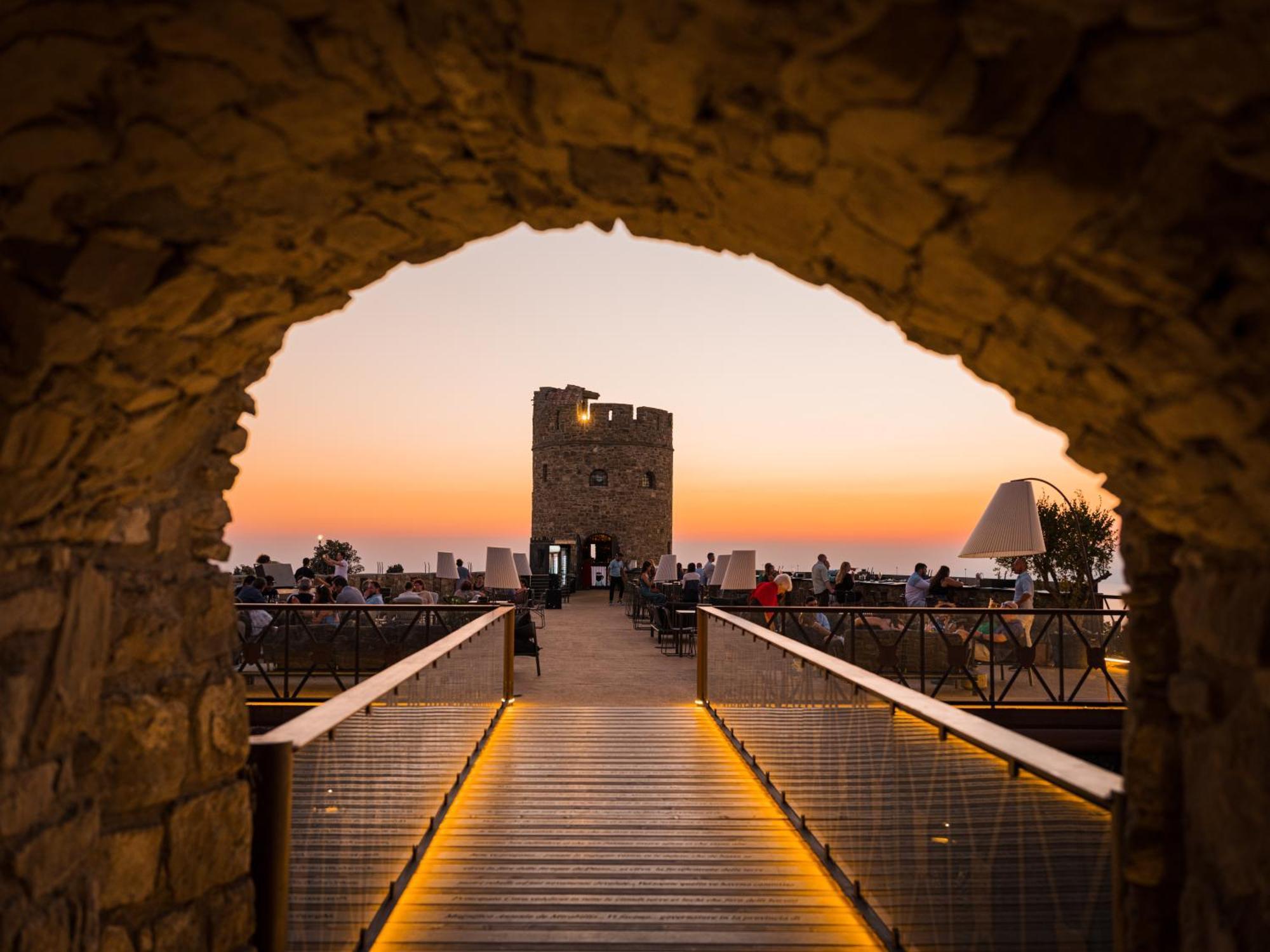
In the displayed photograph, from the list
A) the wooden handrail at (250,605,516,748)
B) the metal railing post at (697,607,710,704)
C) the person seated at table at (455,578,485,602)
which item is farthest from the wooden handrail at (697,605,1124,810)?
the person seated at table at (455,578,485,602)

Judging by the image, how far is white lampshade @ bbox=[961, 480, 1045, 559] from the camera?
690 cm

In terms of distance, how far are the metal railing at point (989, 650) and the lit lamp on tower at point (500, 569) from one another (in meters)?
3.01

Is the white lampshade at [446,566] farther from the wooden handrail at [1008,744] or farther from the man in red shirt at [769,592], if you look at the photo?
the wooden handrail at [1008,744]

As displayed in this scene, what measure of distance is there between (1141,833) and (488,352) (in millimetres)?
40119

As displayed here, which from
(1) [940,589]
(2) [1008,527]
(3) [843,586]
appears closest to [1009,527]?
(2) [1008,527]

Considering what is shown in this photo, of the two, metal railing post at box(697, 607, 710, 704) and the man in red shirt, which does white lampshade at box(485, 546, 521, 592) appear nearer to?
the man in red shirt

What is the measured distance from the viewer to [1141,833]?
1985 millimetres

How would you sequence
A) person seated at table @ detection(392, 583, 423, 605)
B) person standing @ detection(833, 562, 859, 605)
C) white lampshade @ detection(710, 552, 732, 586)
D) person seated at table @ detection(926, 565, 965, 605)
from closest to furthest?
1. person seated at table @ detection(392, 583, 423, 605)
2. person seated at table @ detection(926, 565, 965, 605)
3. person standing @ detection(833, 562, 859, 605)
4. white lampshade @ detection(710, 552, 732, 586)

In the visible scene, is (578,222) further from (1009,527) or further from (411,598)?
(411,598)

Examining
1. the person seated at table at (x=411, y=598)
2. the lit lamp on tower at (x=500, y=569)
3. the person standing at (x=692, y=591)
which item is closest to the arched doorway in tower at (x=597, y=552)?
the person standing at (x=692, y=591)

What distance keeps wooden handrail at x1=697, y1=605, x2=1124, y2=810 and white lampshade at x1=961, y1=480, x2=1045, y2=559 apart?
4142 millimetres

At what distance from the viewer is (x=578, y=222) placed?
84.7 inches

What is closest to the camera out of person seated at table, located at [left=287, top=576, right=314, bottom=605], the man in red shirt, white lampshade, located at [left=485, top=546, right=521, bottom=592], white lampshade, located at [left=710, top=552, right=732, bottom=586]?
person seated at table, located at [left=287, top=576, right=314, bottom=605]

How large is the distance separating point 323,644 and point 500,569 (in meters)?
2.70
